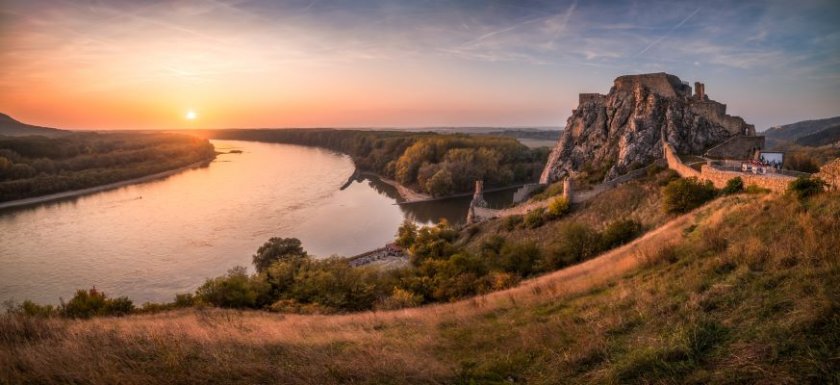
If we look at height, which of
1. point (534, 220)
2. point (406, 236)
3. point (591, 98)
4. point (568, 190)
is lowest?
point (406, 236)

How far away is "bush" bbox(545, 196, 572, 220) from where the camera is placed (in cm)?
2859

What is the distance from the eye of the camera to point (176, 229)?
41344mm

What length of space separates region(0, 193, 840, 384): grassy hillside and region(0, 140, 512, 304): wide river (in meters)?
22.9

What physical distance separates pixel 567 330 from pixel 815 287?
121 inches

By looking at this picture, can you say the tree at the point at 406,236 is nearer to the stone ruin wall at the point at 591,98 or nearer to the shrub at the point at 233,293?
the shrub at the point at 233,293

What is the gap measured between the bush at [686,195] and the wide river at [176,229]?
74.7 feet

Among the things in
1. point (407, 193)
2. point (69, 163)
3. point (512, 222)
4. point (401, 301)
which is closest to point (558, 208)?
point (512, 222)

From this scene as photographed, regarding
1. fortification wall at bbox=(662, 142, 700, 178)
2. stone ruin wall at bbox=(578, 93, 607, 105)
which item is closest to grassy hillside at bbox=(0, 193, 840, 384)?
fortification wall at bbox=(662, 142, 700, 178)

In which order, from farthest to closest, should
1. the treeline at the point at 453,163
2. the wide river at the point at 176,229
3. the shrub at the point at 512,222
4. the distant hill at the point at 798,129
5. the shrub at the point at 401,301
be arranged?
the distant hill at the point at 798,129 → the treeline at the point at 453,163 → the shrub at the point at 512,222 → the wide river at the point at 176,229 → the shrub at the point at 401,301

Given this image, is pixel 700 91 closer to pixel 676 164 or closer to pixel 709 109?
pixel 709 109

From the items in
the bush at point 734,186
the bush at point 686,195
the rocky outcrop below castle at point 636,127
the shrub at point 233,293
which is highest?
the rocky outcrop below castle at point 636,127

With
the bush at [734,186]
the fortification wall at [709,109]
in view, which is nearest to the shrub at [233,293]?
the bush at [734,186]

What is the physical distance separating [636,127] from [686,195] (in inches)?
679

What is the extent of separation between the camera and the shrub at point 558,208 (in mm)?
28594
